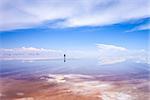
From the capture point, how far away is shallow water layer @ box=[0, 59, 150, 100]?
3.13 metres

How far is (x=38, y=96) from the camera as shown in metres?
3.09

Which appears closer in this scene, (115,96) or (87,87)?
(115,96)

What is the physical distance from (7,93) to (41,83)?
0.56 meters

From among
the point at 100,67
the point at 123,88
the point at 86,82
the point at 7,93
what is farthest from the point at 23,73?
the point at 123,88

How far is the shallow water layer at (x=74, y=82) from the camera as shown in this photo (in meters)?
3.13

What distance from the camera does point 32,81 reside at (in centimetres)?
347

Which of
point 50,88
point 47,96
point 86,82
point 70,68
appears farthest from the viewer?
point 70,68

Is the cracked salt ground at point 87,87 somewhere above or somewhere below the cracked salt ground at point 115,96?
above

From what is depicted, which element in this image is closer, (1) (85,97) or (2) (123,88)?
(1) (85,97)

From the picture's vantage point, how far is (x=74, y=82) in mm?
3580

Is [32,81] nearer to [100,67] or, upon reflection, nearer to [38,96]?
[38,96]

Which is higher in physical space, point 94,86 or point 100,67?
point 100,67

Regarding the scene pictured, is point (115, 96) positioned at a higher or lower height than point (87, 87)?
lower

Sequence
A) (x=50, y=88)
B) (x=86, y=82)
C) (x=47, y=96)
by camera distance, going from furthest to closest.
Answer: (x=86, y=82) → (x=50, y=88) → (x=47, y=96)
